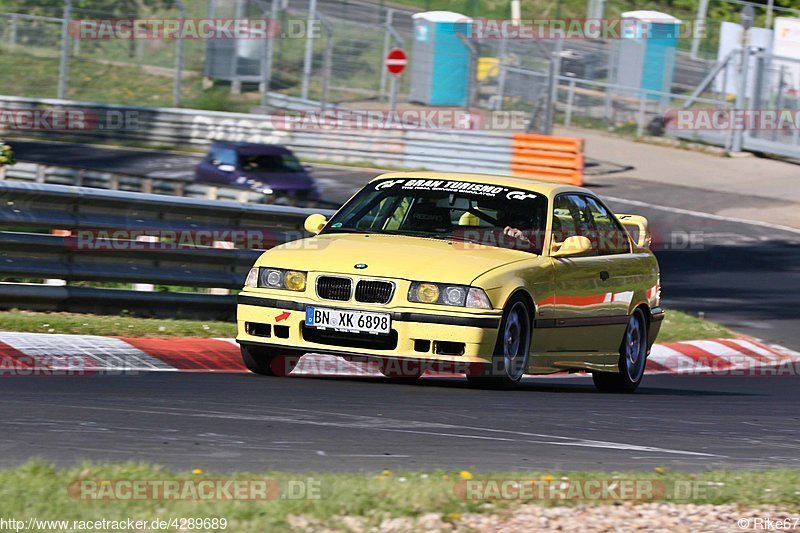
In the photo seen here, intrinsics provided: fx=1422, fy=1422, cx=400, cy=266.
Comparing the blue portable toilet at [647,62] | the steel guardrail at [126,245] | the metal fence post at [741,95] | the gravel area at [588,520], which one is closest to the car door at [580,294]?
the steel guardrail at [126,245]

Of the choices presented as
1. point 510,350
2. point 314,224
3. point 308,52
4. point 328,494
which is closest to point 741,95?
point 308,52

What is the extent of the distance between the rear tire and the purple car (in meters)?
15.5

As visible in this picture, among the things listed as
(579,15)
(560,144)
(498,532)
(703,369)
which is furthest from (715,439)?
(579,15)

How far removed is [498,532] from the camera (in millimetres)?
4762

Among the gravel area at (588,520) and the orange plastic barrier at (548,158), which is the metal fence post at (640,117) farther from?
the gravel area at (588,520)

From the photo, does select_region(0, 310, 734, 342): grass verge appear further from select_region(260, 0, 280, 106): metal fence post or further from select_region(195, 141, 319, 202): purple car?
select_region(260, 0, 280, 106): metal fence post

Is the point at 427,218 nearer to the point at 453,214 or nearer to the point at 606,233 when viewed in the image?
the point at 453,214

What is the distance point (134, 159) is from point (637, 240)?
73.7 feet

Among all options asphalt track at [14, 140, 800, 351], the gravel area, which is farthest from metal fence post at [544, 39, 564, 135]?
the gravel area

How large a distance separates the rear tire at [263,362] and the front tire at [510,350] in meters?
1.25

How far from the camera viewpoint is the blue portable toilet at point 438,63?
33.8 metres

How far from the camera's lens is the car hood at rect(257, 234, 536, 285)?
8.50 metres

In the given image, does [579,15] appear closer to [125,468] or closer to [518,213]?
[518,213]

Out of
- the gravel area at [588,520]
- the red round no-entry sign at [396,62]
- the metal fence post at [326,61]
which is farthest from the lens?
the metal fence post at [326,61]
